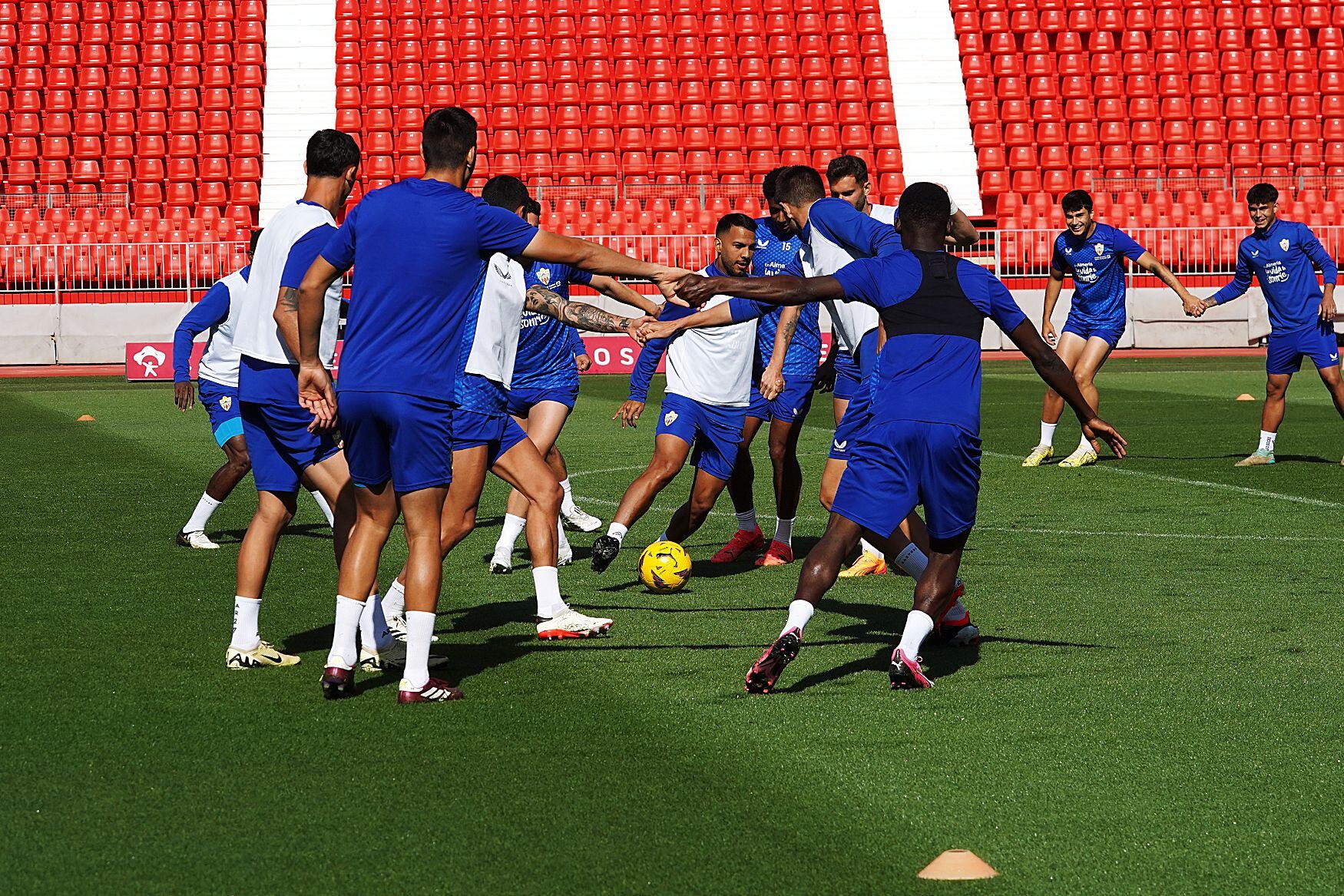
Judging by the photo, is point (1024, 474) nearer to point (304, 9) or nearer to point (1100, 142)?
point (1100, 142)

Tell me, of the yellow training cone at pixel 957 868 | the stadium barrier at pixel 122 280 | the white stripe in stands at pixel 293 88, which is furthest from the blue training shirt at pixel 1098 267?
the white stripe in stands at pixel 293 88

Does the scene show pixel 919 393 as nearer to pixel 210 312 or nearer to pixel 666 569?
pixel 666 569

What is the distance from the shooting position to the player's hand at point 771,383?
869 centimetres

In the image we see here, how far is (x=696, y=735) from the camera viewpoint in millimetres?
5387

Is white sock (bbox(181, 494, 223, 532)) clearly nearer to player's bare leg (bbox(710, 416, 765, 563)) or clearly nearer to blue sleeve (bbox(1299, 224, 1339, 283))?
player's bare leg (bbox(710, 416, 765, 563))

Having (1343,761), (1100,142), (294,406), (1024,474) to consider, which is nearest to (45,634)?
(294,406)

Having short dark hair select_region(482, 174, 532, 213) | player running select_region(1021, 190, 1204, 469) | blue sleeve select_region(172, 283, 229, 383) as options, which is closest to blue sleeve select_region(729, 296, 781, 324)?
short dark hair select_region(482, 174, 532, 213)

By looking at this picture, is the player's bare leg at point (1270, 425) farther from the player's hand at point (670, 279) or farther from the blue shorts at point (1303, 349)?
the player's hand at point (670, 279)

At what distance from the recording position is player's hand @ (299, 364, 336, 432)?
591 centimetres

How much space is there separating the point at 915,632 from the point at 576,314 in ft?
7.76

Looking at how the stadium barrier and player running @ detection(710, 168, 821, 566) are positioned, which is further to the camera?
the stadium barrier

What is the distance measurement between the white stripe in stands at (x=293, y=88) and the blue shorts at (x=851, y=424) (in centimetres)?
2561

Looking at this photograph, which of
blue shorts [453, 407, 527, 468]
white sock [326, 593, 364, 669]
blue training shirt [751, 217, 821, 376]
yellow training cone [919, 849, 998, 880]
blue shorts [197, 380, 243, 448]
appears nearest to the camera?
yellow training cone [919, 849, 998, 880]

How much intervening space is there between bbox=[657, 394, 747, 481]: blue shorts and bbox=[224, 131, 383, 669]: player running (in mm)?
2606
